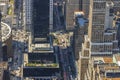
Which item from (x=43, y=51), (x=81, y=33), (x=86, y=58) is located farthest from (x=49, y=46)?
(x=86, y=58)

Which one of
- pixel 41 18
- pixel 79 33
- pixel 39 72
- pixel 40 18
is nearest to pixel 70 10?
pixel 41 18

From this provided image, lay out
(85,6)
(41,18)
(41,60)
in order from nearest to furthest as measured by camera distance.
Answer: (41,60) < (41,18) < (85,6)

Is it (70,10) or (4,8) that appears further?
(4,8)

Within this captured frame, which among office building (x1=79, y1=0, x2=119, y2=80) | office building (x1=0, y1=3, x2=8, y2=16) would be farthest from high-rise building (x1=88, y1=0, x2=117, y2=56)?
office building (x1=0, y1=3, x2=8, y2=16)

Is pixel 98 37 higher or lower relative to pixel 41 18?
lower

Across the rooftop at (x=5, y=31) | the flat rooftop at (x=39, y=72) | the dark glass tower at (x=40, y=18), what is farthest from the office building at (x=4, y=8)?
the flat rooftop at (x=39, y=72)

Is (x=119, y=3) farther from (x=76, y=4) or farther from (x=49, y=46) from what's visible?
(x=49, y=46)

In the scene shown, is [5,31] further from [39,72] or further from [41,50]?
[39,72]

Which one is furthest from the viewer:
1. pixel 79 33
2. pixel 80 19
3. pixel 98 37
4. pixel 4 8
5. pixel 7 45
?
pixel 4 8

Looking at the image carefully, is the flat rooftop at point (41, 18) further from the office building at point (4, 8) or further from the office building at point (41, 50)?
the office building at point (4, 8)
